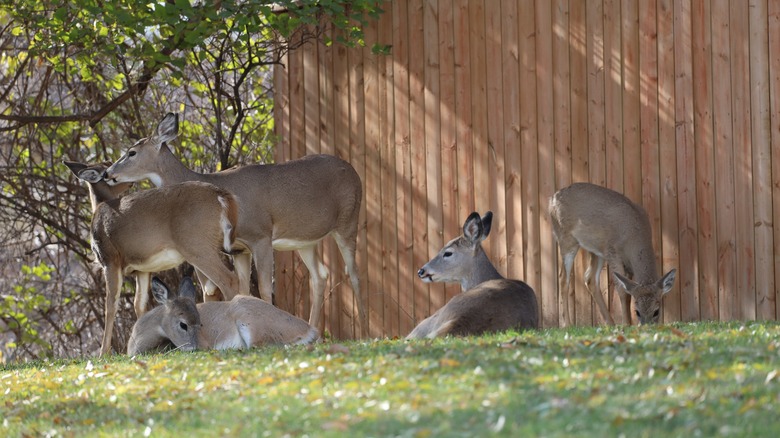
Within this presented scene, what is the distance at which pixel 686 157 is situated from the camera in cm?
1066

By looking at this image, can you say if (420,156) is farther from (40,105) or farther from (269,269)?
(40,105)

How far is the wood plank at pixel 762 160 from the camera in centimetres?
1012

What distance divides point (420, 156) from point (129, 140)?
13.9 feet

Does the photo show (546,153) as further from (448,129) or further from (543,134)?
(448,129)

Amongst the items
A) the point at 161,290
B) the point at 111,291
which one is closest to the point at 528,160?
the point at 161,290

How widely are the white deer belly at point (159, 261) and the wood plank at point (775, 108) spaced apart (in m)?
5.13

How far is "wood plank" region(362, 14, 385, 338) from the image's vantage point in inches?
519

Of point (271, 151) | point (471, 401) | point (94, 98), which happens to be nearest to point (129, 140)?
point (94, 98)

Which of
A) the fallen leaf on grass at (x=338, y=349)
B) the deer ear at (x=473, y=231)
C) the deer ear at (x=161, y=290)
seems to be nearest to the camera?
the fallen leaf on grass at (x=338, y=349)

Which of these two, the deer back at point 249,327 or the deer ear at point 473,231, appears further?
the deer ear at point 473,231

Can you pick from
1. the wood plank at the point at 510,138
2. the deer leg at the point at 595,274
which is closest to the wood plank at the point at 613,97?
the deer leg at the point at 595,274

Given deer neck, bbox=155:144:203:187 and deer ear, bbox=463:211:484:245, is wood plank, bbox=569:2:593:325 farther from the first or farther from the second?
deer neck, bbox=155:144:203:187

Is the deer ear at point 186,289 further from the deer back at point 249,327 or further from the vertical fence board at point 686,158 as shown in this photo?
the vertical fence board at point 686,158

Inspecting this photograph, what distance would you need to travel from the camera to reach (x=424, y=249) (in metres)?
12.7
